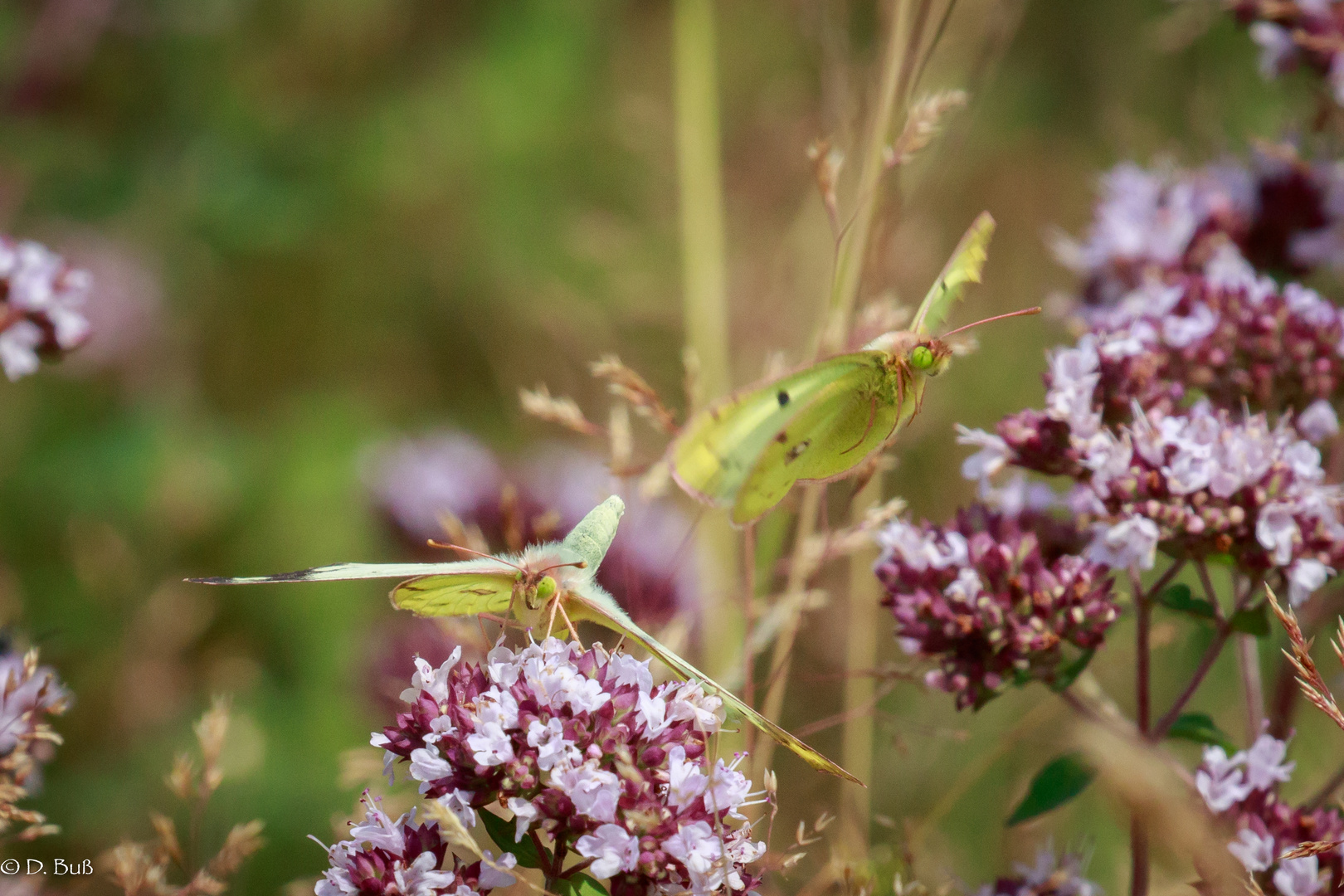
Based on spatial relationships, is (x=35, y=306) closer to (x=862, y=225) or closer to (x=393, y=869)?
(x=393, y=869)

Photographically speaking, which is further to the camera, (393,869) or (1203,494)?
(1203,494)

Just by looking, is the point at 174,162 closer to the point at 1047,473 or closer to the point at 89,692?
the point at 89,692

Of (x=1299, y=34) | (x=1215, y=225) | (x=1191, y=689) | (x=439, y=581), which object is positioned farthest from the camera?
(x=1215, y=225)

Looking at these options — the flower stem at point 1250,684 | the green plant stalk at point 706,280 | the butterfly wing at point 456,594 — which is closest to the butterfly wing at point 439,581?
A: the butterfly wing at point 456,594

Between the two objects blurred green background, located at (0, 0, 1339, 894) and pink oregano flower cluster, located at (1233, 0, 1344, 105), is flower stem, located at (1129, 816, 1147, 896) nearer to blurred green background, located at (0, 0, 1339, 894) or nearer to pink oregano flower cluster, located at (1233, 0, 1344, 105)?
blurred green background, located at (0, 0, 1339, 894)

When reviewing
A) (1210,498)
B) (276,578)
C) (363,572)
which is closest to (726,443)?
(363,572)

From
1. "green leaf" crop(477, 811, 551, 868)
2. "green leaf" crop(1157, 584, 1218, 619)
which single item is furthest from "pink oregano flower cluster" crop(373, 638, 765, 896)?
"green leaf" crop(1157, 584, 1218, 619)
